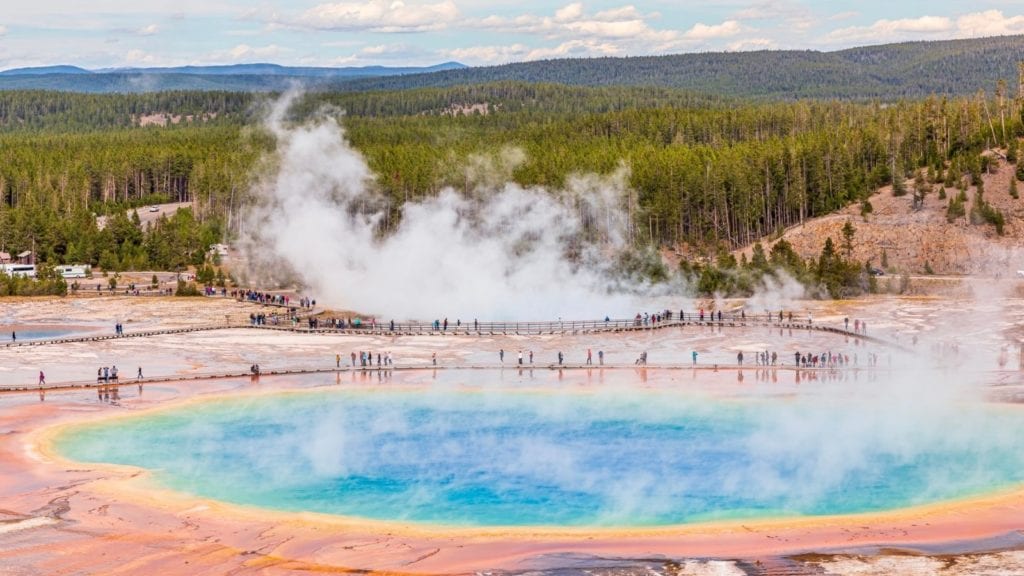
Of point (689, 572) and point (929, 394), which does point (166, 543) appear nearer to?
point (689, 572)

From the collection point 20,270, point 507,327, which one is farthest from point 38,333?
point 20,270

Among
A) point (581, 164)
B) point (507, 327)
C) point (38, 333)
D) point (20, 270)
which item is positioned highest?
point (581, 164)

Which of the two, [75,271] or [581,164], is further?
[581,164]

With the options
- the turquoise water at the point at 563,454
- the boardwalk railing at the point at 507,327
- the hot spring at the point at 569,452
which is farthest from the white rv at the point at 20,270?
the turquoise water at the point at 563,454

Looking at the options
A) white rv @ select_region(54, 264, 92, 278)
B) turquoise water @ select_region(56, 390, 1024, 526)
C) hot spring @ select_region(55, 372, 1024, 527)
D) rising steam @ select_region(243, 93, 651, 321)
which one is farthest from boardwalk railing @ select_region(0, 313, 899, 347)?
white rv @ select_region(54, 264, 92, 278)

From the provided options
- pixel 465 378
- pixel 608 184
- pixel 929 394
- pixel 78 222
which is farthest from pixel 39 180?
pixel 929 394

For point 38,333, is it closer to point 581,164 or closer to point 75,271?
point 75,271

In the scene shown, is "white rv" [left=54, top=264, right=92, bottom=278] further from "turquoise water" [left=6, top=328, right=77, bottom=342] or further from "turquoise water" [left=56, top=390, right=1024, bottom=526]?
"turquoise water" [left=56, top=390, right=1024, bottom=526]
